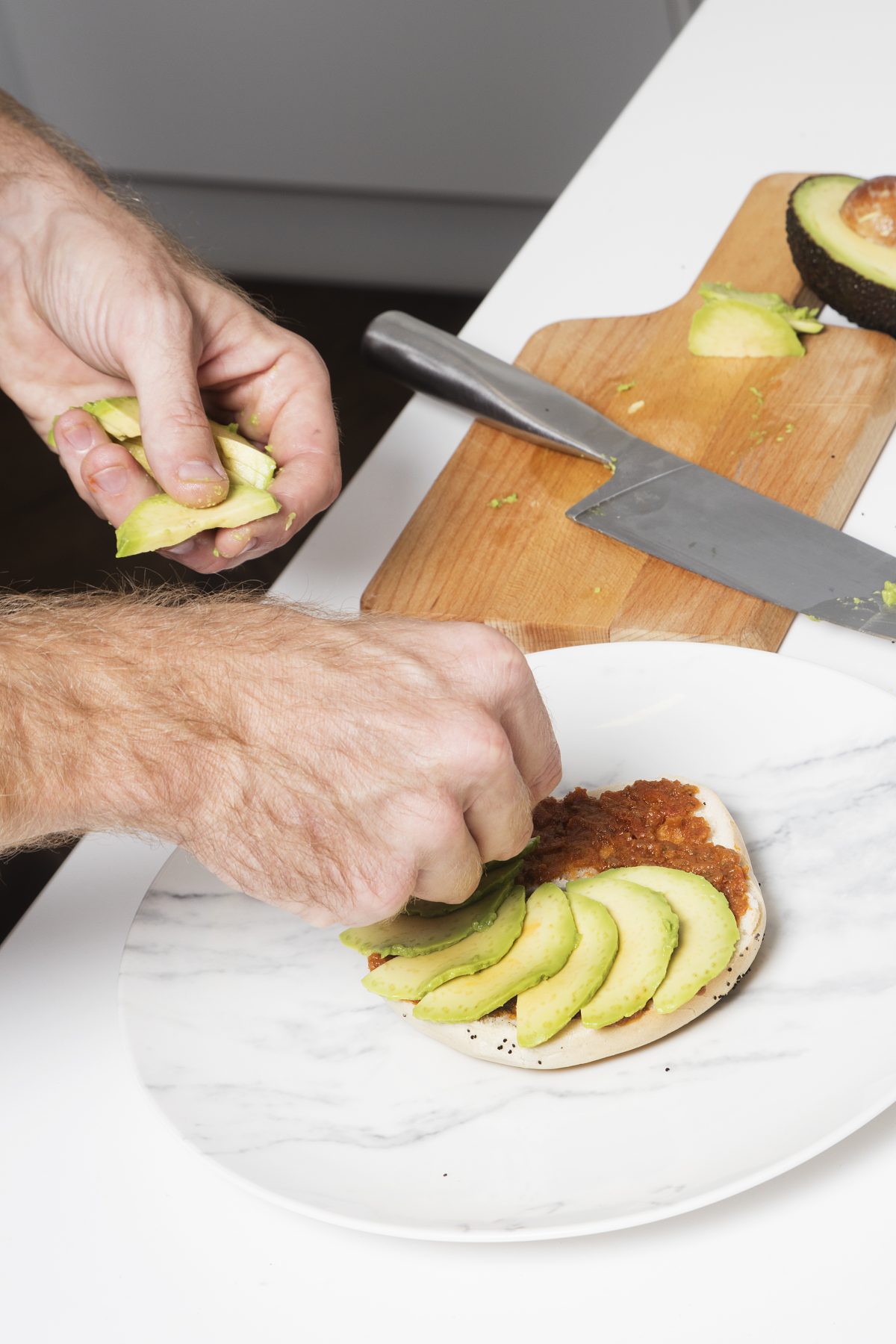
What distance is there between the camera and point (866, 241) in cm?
169

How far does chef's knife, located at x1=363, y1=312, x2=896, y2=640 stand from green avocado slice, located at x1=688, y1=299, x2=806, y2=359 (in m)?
0.21

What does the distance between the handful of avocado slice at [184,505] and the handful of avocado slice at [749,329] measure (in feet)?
2.11

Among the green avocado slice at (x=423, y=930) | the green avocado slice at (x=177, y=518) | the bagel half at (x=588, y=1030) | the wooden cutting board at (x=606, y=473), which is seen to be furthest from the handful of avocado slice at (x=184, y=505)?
the bagel half at (x=588, y=1030)

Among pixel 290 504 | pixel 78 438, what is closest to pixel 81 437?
pixel 78 438

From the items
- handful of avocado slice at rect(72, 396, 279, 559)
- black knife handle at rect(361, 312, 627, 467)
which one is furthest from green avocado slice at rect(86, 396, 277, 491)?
black knife handle at rect(361, 312, 627, 467)

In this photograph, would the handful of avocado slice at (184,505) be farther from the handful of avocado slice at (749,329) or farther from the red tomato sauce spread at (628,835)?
the handful of avocado slice at (749,329)

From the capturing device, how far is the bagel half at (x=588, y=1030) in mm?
1000

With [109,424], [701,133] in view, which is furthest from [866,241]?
[109,424]

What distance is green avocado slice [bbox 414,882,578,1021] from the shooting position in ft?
3.29

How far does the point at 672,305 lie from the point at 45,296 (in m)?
0.85

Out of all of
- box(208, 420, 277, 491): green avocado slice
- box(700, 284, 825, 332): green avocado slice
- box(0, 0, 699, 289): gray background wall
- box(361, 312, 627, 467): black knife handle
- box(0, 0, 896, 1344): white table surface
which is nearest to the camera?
box(0, 0, 896, 1344): white table surface

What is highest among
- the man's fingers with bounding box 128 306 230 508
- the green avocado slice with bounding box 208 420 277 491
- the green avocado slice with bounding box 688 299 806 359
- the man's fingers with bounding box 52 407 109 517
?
the man's fingers with bounding box 128 306 230 508

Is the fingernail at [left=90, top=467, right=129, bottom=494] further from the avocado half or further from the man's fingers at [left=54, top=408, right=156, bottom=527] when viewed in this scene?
the avocado half

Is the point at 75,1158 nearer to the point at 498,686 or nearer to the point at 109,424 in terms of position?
the point at 498,686
